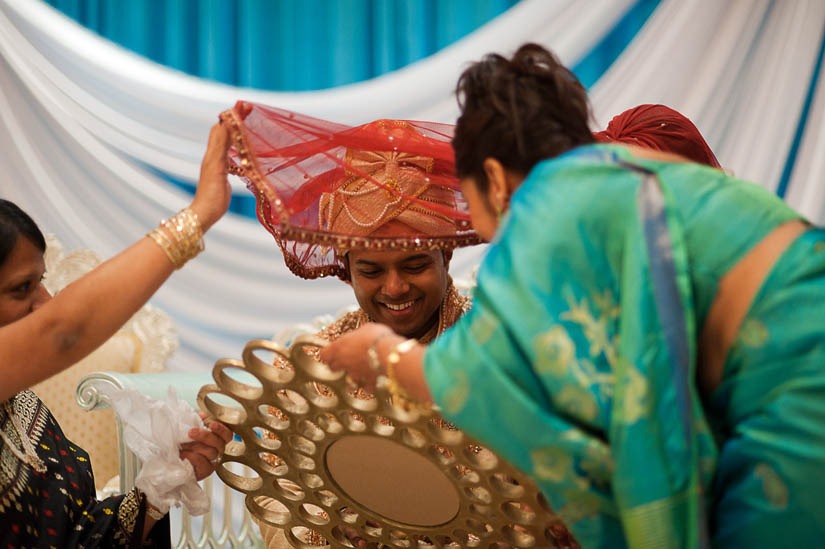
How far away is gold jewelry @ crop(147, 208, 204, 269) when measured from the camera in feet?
4.47

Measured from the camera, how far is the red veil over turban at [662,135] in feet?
6.44

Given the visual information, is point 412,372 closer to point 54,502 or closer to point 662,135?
point 54,502

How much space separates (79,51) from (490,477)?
3.04 m

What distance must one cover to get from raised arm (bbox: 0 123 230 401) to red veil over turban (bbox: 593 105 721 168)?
42.0 inches

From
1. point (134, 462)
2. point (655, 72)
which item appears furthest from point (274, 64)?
point (134, 462)

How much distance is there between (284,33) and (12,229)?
249 cm

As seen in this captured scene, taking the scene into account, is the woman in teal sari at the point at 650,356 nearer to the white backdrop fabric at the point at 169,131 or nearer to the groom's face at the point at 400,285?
the groom's face at the point at 400,285

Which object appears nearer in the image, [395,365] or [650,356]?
[650,356]

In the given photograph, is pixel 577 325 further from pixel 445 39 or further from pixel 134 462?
pixel 445 39

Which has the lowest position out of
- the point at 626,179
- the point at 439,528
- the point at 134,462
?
the point at 134,462

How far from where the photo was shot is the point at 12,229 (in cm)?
154

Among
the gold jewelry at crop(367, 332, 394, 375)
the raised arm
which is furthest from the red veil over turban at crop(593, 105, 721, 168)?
the raised arm

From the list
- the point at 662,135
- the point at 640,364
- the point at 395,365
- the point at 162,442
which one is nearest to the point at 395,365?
the point at 395,365

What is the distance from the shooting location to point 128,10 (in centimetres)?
394
